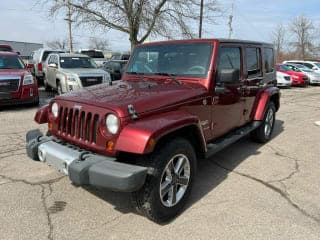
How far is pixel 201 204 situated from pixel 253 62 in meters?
3.02

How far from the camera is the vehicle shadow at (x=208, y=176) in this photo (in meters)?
3.97

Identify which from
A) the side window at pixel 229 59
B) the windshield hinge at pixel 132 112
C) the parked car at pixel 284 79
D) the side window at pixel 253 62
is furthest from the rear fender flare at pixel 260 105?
the parked car at pixel 284 79

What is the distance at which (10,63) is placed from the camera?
10500 millimetres

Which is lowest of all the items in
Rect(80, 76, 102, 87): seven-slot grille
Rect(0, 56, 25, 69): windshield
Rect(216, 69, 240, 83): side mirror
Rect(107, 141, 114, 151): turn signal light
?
Rect(107, 141, 114, 151): turn signal light

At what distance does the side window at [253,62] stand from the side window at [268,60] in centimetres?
43

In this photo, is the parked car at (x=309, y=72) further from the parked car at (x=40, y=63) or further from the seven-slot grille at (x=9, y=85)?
the seven-slot grille at (x=9, y=85)

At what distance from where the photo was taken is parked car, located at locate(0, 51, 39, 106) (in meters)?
9.49

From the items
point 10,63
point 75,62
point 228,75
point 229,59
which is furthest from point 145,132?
point 75,62

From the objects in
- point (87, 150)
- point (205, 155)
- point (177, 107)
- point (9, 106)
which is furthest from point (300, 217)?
point (9, 106)

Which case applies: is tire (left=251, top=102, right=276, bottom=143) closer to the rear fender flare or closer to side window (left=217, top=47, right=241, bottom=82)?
the rear fender flare

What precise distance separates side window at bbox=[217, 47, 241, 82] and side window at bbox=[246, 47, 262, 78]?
17.2 inches

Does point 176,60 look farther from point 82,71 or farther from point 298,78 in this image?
point 298,78

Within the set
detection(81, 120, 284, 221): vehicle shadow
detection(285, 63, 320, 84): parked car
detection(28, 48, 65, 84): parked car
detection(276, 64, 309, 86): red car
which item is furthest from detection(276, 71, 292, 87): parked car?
detection(81, 120, 284, 221): vehicle shadow

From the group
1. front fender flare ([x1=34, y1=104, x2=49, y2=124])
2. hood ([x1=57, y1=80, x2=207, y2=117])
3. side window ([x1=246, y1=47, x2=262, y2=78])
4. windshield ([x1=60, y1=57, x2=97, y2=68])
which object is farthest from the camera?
windshield ([x1=60, y1=57, x2=97, y2=68])
